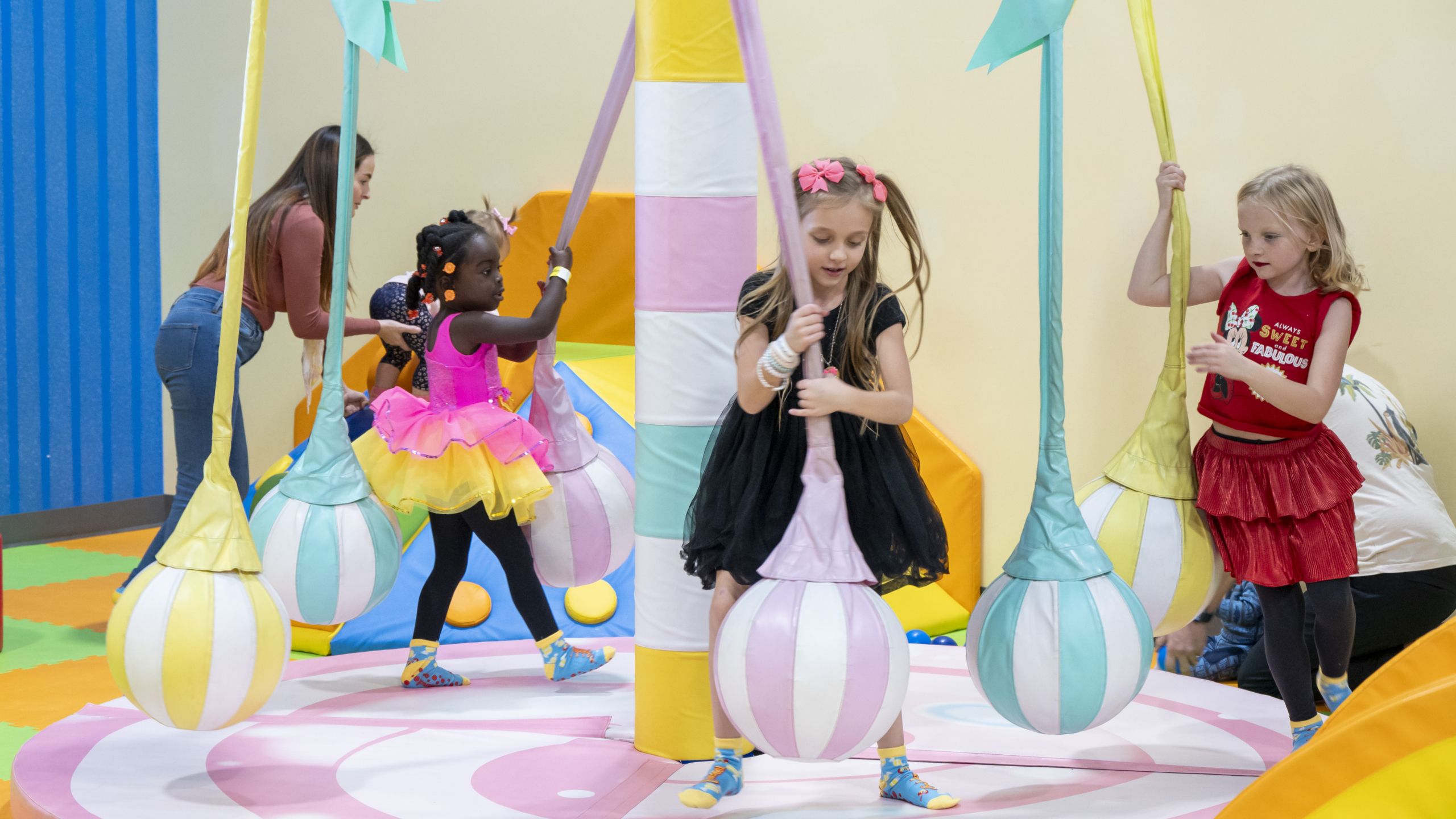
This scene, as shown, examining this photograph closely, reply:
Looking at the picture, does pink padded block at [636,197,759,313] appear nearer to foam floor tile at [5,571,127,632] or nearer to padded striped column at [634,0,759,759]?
padded striped column at [634,0,759,759]

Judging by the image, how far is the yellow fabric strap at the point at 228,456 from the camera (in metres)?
1.83

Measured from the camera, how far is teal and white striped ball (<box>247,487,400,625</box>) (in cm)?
213

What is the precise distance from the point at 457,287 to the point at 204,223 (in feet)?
9.40

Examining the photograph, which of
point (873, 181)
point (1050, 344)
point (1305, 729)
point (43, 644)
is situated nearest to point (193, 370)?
point (43, 644)

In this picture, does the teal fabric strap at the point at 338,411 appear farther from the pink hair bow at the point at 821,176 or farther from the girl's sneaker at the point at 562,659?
the pink hair bow at the point at 821,176

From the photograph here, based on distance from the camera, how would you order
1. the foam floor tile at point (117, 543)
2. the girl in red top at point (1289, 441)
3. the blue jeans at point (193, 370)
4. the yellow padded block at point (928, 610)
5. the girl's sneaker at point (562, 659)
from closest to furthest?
1. the girl in red top at point (1289, 441)
2. the girl's sneaker at point (562, 659)
3. the blue jeans at point (193, 370)
4. the yellow padded block at point (928, 610)
5. the foam floor tile at point (117, 543)

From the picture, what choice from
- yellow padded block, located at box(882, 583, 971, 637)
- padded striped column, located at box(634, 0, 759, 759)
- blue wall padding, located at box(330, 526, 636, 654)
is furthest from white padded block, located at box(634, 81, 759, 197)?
yellow padded block, located at box(882, 583, 971, 637)

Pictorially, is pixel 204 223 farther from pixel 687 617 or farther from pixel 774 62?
pixel 687 617

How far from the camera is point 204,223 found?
498cm

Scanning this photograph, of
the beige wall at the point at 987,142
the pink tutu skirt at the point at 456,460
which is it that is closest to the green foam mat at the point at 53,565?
the beige wall at the point at 987,142

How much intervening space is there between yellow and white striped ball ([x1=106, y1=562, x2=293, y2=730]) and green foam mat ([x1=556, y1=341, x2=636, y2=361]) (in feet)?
7.24

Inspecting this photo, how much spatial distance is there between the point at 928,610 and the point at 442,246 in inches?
65.5

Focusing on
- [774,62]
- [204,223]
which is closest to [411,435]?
[774,62]

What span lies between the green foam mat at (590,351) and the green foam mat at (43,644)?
1.54 meters
